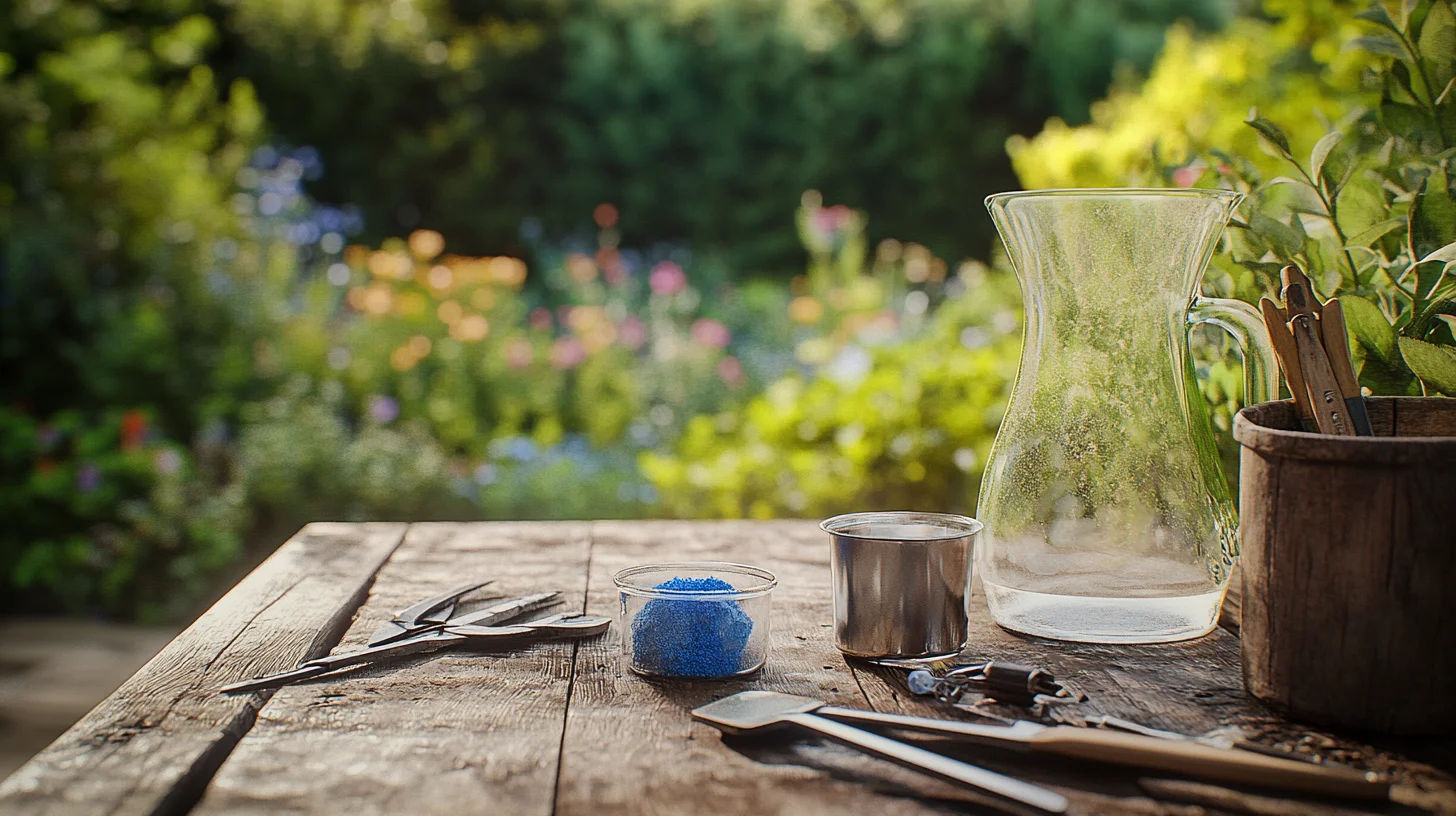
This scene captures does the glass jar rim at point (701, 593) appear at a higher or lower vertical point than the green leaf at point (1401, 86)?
lower

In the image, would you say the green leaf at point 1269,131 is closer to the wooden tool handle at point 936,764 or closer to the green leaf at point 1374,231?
the green leaf at point 1374,231

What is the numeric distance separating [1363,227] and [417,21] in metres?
5.12

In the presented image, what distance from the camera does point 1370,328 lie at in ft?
2.89

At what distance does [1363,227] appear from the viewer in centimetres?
98

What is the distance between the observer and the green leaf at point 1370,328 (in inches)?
34.2

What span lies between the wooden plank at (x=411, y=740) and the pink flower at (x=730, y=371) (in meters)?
3.00

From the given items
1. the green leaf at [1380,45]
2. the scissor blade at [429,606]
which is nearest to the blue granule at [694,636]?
the scissor blade at [429,606]

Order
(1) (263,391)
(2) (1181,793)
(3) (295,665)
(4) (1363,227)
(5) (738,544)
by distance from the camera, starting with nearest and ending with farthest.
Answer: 1. (2) (1181,793)
2. (3) (295,665)
3. (4) (1363,227)
4. (5) (738,544)
5. (1) (263,391)

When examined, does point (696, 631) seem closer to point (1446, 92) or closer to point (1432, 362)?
point (1432, 362)

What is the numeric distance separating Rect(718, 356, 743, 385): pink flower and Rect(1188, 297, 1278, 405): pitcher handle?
10.3ft

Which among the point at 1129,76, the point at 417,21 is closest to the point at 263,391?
the point at 417,21

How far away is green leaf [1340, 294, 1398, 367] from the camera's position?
869mm

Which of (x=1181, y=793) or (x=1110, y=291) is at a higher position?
(x=1110, y=291)

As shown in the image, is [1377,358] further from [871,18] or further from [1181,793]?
[871,18]
